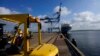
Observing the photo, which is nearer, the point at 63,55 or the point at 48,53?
the point at 48,53

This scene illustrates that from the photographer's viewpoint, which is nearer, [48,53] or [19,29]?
[48,53]

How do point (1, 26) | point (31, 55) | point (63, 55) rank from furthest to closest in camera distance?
point (63, 55)
point (1, 26)
point (31, 55)

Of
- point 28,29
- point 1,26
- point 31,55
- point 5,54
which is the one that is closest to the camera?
point 31,55

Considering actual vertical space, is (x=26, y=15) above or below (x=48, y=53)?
above

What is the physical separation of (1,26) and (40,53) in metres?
3.43

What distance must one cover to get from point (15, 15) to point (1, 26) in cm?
260

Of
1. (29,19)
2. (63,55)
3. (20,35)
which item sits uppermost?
(29,19)

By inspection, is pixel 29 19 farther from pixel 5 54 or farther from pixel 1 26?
pixel 1 26

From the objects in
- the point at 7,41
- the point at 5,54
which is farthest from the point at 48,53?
the point at 7,41

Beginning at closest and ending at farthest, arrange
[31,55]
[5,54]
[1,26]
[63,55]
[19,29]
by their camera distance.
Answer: [31,55]
[5,54]
[19,29]
[1,26]
[63,55]

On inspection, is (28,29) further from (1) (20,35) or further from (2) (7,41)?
(2) (7,41)

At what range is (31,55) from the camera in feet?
20.9

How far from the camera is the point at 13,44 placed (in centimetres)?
825

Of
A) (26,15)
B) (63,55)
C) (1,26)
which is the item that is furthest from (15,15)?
(63,55)
